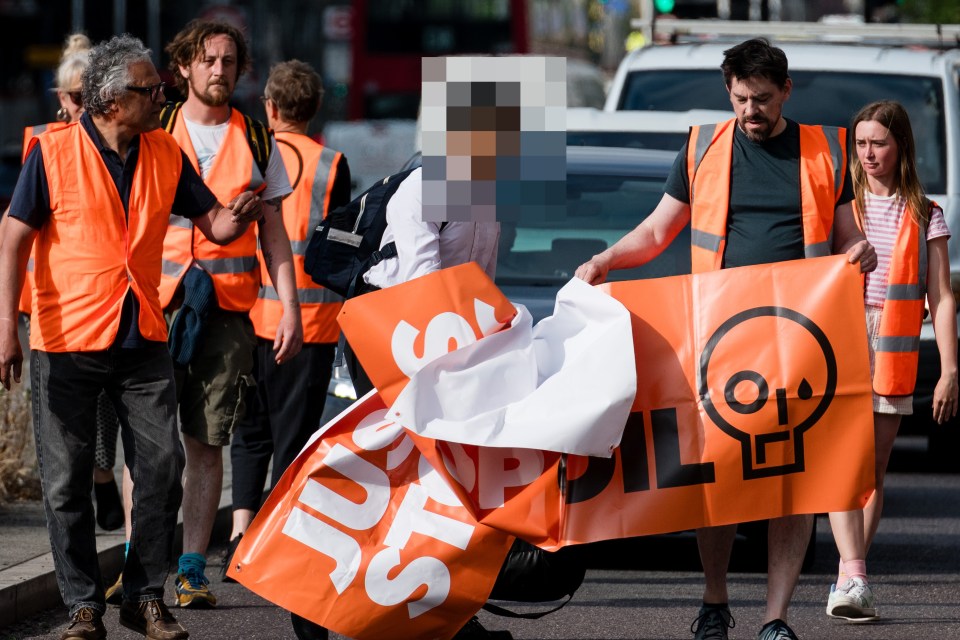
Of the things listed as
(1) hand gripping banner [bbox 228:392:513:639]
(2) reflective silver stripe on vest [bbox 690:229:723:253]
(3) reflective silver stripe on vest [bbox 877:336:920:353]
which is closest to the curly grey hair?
(1) hand gripping banner [bbox 228:392:513:639]

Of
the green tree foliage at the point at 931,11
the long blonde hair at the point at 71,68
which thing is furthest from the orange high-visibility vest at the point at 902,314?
the green tree foliage at the point at 931,11

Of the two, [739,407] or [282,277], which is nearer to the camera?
[739,407]

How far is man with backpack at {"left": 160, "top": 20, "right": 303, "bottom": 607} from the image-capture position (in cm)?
643

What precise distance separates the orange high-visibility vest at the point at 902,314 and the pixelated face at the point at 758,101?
3.94ft

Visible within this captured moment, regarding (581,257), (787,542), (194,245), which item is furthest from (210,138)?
(787,542)

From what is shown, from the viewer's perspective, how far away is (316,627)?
5.19 metres

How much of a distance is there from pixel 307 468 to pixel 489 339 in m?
0.61

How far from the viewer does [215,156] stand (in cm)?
Result: 648

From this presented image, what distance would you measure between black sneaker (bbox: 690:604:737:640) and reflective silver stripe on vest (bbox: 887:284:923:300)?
1582mm

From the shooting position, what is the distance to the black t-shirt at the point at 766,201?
549 cm

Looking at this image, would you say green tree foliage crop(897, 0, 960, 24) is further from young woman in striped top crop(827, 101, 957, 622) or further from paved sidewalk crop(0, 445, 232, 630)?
paved sidewalk crop(0, 445, 232, 630)

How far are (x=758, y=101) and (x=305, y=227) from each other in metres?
2.35

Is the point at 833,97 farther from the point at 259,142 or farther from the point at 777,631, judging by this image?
the point at 777,631

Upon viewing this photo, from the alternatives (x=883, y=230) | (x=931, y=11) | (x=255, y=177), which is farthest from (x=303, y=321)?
(x=931, y=11)
